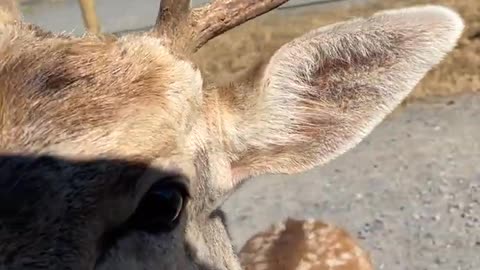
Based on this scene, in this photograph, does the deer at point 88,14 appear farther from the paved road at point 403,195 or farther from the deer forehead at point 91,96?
the deer forehead at point 91,96

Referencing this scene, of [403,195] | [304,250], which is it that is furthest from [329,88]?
[403,195]

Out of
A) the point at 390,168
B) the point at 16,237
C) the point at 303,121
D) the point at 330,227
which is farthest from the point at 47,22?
the point at 16,237

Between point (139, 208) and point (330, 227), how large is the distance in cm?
251

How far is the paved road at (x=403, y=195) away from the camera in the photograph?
6535 millimetres

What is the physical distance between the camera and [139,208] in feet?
8.10

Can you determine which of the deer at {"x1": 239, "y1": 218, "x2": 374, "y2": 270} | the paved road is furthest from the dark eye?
the paved road

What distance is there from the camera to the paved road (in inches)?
257

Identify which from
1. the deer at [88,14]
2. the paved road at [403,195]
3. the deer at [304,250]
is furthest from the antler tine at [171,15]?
the deer at [88,14]

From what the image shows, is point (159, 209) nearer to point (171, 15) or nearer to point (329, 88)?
point (171, 15)

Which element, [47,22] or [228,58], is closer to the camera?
[228,58]

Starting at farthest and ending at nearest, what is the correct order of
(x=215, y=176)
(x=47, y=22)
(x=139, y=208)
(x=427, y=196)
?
1. (x=47, y=22)
2. (x=427, y=196)
3. (x=215, y=176)
4. (x=139, y=208)

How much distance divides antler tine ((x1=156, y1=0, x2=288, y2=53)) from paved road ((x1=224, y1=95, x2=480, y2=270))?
358cm

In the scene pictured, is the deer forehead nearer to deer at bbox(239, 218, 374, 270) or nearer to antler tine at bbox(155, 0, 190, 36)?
antler tine at bbox(155, 0, 190, 36)

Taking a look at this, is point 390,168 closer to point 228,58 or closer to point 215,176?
point 228,58
